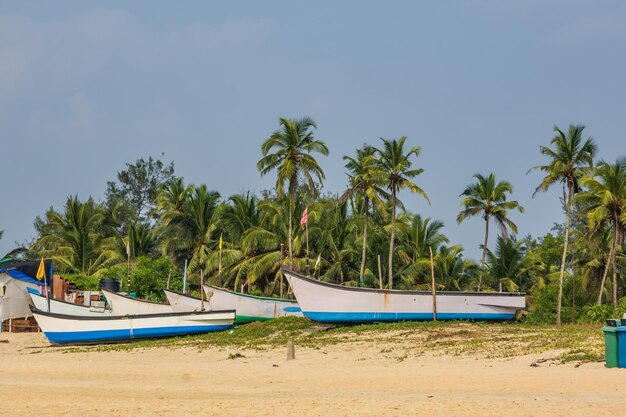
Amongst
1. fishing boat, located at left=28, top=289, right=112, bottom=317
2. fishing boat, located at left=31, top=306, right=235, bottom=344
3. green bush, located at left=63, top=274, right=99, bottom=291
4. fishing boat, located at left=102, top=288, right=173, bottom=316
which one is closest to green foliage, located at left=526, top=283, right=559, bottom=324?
fishing boat, located at left=31, top=306, right=235, bottom=344

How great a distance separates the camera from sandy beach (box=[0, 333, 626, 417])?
48.3 ft

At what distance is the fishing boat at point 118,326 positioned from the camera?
1374 inches

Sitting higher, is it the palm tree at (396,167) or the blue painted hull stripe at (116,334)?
the palm tree at (396,167)

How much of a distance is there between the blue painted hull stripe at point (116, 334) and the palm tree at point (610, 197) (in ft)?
67.7

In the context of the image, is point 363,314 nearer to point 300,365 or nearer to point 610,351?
point 300,365

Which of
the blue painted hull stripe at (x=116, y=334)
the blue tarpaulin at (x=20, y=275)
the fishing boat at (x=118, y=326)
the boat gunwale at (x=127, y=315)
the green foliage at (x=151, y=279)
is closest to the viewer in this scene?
the boat gunwale at (x=127, y=315)

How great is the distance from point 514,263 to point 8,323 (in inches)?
1163

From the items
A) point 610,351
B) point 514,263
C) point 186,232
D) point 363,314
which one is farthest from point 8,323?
point 610,351

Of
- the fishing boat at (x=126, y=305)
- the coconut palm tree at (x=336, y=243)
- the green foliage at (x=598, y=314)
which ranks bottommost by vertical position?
the green foliage at (x=598, y=314)

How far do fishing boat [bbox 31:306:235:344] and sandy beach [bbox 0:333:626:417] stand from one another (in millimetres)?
7113

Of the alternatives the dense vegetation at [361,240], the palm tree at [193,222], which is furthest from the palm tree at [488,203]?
the palm tree at [193,222]

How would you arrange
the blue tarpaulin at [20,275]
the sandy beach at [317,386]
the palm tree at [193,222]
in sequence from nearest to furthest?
the sandy beach at [317,386] < the blue tarpaulin at [20,275] < the palm tree at [193,222]

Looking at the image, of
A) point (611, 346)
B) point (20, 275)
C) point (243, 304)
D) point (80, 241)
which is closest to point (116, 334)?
point (243, 304)

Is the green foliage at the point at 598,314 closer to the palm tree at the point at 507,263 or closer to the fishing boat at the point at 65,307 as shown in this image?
the palm tree at the point at 507,263
